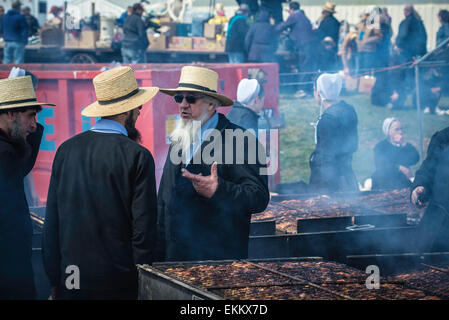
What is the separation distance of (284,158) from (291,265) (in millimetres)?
8268

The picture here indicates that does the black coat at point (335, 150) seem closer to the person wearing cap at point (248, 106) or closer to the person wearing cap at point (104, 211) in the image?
the person wearing cap at point (248, 106)

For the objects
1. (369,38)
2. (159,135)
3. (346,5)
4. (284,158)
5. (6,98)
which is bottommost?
(284,158)

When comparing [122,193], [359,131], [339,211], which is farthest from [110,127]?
[359,131]

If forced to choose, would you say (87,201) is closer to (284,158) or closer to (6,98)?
(6,98)

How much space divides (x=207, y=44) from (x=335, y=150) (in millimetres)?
10623

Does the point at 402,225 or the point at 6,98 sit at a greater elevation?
the point at 6,98

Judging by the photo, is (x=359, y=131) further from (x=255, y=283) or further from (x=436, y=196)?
(x=255, y=283)

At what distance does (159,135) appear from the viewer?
7.57m

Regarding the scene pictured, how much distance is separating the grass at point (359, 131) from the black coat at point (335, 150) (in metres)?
4.35

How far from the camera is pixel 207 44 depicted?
55.3ft

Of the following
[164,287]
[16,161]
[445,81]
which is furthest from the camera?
[445,81]
